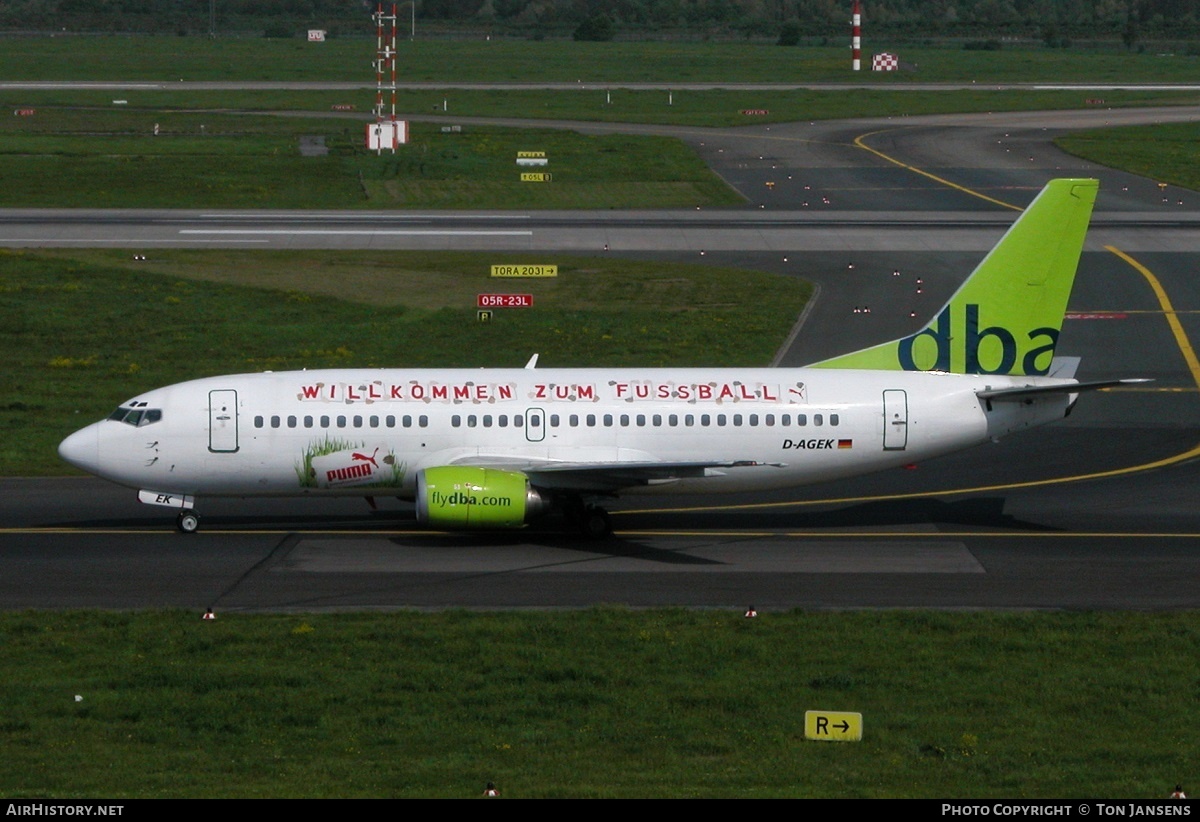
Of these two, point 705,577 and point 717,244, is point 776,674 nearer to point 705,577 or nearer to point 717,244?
point 705,577

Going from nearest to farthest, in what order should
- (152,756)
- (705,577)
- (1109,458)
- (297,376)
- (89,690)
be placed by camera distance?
(152,756)
(89,690)
(705,577)
(297,376)
(1109,458)

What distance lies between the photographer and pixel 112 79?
6688 inches

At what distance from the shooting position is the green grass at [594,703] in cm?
2089

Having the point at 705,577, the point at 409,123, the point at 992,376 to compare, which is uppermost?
the point at 409,123

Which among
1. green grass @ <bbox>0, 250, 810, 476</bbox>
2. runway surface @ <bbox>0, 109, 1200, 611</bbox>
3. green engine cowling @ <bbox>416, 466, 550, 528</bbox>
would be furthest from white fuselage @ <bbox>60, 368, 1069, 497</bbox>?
green grass @ <bbox>0, 250, 810, 476</bbox>

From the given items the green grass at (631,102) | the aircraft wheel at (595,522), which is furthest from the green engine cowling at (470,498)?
the green grass at (631,102)

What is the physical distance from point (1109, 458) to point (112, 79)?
14631 cm

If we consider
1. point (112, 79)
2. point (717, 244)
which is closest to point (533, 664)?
point (717, 244)

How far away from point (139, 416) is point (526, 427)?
8.92 meters

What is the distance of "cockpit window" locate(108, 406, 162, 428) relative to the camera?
36594 mm

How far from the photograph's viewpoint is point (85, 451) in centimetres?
3656

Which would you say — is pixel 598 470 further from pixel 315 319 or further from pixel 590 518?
pixel 315 319

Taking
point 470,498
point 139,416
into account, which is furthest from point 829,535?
point 139,416

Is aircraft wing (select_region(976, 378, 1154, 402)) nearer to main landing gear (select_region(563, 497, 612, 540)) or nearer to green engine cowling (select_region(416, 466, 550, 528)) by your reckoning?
main landing gear (select_region(563, 497, 612, 540))
